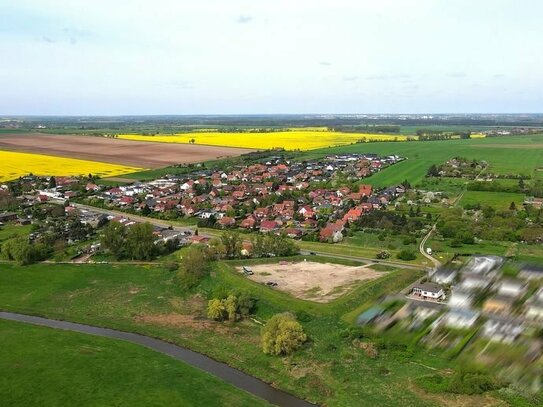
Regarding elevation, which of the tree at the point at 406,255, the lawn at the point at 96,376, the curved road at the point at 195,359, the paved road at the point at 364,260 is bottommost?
the curved road at the point at 195,359

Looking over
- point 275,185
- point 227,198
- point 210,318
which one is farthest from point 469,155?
point 210,318

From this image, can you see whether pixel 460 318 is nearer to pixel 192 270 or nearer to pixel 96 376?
pixel 192 270

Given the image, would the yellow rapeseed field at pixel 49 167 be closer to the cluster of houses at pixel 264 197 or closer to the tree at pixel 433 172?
the cluster of houses at pixel 264 197

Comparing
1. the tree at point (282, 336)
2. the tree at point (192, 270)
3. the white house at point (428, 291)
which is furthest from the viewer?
the tree at point (192, 270)

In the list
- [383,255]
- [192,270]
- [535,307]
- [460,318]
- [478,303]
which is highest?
[535,307]

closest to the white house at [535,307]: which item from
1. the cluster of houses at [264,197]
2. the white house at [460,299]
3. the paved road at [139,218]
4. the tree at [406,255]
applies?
the white house at [460,299]

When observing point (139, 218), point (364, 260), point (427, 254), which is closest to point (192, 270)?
point (364, 260)

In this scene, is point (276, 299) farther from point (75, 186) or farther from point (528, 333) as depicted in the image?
point (75, 186)
